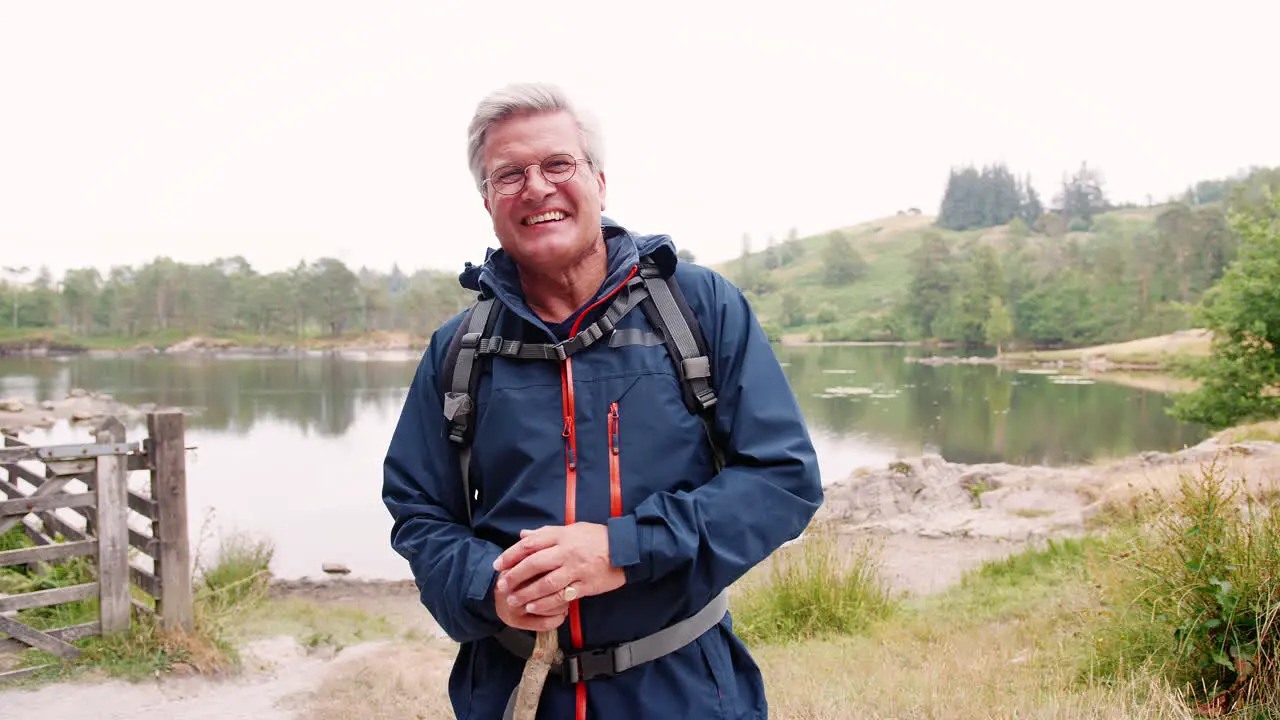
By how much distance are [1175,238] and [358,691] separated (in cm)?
7577

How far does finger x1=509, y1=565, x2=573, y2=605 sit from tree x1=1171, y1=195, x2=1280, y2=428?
18760mm

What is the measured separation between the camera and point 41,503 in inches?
182

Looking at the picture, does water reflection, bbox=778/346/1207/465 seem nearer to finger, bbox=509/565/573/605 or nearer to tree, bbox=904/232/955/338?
finger, bbox=509/565/573/605

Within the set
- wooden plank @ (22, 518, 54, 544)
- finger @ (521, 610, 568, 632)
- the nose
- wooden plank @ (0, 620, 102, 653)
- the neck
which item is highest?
the nose

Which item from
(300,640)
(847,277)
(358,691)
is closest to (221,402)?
(300,640)

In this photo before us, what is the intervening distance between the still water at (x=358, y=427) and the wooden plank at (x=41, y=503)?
2.54 meters

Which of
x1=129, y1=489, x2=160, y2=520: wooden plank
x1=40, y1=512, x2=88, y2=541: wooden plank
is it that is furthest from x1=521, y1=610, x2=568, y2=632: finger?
x1=40, y1=512, x2=88, y2=541: wooden plank

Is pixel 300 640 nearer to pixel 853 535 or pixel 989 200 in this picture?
pixel 853 535

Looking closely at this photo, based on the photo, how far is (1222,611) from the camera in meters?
3.09

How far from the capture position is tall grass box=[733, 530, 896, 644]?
5.40 m

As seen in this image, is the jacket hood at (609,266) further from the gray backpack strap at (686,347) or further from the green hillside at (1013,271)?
the green hillside at (1013,271)

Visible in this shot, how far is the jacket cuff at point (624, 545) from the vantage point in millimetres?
1351

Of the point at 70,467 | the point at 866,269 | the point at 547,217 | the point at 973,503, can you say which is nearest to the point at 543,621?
the point at 547,217

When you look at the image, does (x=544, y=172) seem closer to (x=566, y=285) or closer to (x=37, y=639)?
(x=566, y=285)
